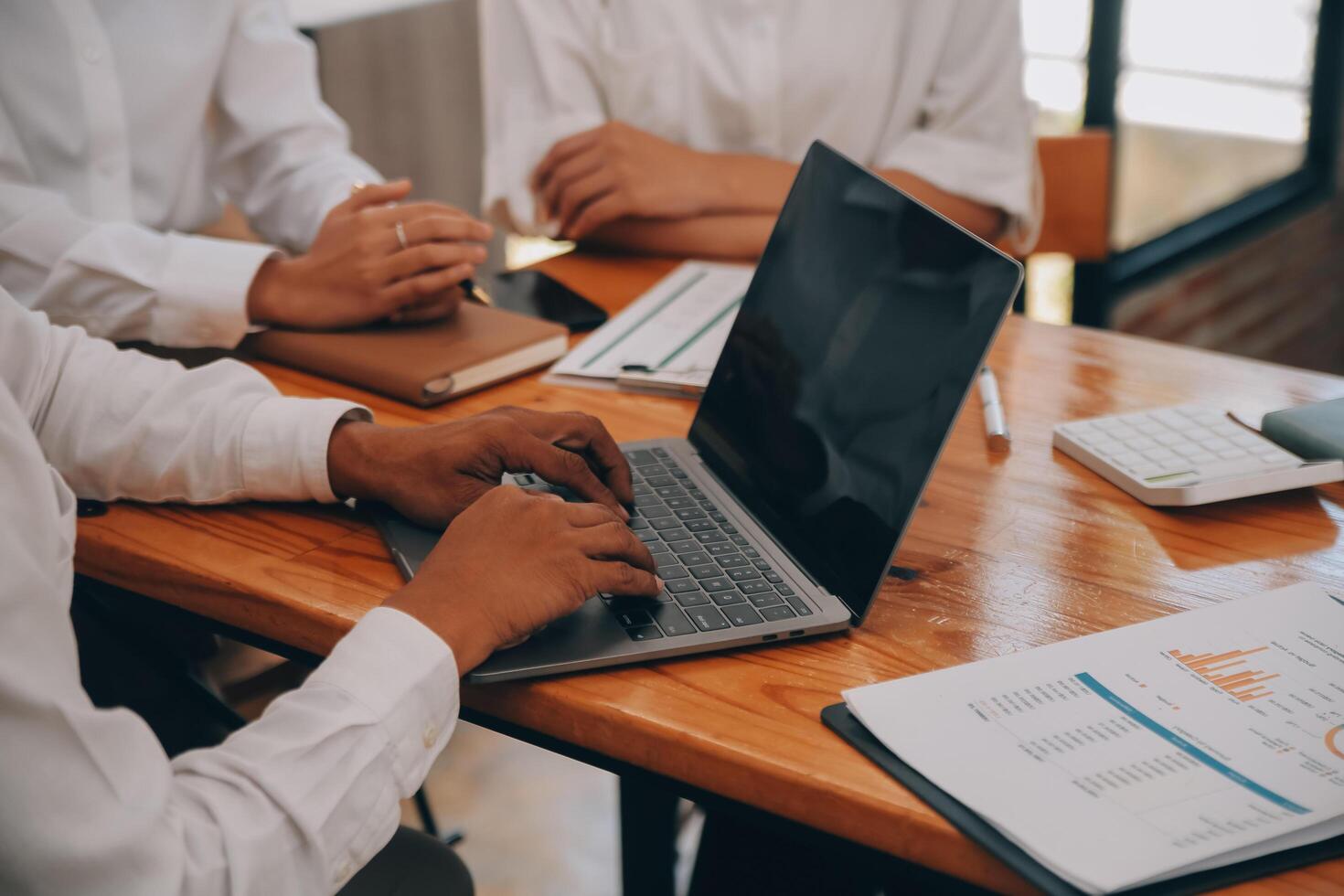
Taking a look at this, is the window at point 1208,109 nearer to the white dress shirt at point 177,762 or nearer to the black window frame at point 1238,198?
the black window frame at point 1238,198

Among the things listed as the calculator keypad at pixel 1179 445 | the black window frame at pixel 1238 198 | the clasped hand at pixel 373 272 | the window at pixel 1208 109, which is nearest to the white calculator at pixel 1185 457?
the calculator keypad at pixel 1179 445

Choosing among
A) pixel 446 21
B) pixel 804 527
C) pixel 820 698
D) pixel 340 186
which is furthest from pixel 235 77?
pixel 446 21

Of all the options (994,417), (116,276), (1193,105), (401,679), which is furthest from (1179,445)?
(1193,105)

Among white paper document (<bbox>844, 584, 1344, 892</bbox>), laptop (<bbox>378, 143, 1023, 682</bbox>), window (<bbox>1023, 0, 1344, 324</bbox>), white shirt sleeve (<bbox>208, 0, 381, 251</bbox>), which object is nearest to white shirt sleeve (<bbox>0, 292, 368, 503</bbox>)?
laptop (<bbox>378, 143, 1023, 682</bbox>)

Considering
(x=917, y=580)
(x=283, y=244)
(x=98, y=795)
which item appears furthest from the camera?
(x=283, y=244)

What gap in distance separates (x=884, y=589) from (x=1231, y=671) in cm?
21

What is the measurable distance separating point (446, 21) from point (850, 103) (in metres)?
1.59

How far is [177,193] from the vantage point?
56.7 inches

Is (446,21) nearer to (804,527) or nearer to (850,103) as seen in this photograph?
(850,103)

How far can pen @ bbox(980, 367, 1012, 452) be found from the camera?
3.24 feet

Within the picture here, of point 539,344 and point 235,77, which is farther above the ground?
point 235,77

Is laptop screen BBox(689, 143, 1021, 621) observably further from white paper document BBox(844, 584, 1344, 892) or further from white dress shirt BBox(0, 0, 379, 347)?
white dress shirt BBox(0, 0, 379, 347)

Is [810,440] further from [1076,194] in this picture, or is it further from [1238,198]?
[1238,198]

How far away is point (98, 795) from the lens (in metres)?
0.53
